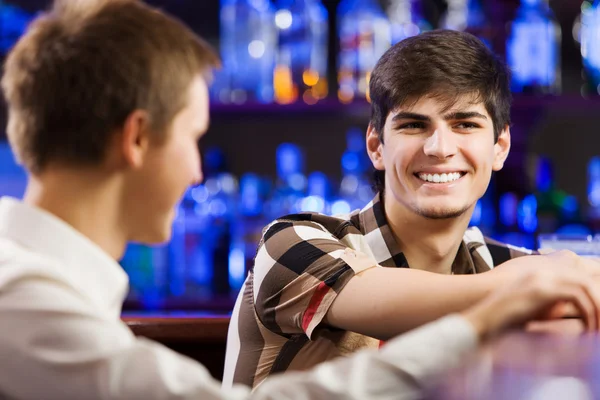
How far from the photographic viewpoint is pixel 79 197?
0.88 metres

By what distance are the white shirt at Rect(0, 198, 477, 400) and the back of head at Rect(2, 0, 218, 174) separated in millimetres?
143

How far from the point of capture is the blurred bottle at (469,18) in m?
2.71

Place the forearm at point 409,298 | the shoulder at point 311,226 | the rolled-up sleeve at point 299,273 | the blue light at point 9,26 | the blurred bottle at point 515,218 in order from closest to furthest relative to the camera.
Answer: the forearm at point 409,298
the rolled-up sleeve at point 299,273
the shoulder at point 311,226
the blurred bottle at point 515,218
the blue light at point 9,26

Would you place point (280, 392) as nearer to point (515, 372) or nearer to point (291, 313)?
point (515, 372)

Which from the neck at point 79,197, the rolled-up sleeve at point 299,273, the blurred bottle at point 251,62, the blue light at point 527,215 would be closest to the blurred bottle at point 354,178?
the blurred bottle at point 251,62

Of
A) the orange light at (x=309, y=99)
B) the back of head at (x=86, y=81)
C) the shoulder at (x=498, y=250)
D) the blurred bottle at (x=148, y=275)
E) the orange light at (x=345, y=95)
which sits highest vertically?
the back of head at (x=86, y=81)

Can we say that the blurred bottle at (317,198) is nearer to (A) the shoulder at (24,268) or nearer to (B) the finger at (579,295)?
(B) the finger at (579,295)

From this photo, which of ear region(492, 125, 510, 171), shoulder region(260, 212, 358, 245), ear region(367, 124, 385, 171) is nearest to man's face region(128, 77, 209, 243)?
shoulder region(260, 212, 358, 245)

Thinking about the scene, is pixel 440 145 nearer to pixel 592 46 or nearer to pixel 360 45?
pixel 360 45

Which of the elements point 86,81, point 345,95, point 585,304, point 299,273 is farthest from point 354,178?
point 86,81

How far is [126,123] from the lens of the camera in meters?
0.88

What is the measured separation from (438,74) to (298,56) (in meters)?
1.28

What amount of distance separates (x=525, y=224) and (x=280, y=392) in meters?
2.05

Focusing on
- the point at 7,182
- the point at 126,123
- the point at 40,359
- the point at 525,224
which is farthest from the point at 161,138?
the point at 7,182
